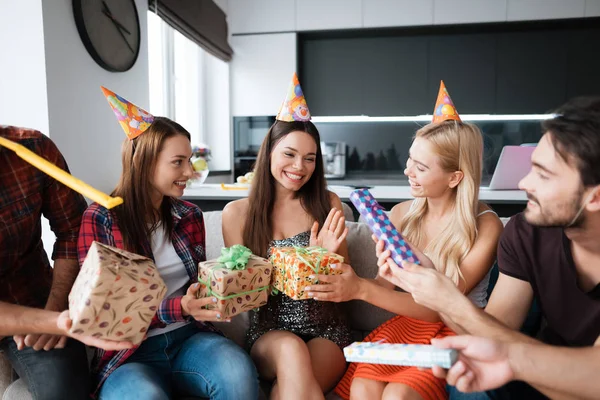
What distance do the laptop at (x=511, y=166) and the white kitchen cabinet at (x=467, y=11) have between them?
227cm

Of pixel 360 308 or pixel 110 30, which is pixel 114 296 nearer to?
pixel 360 308

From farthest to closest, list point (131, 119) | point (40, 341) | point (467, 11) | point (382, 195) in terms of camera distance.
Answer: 1. point (467, 11)
2. point (382, 195)
3. point (131, 119)
4. point (40, 341)

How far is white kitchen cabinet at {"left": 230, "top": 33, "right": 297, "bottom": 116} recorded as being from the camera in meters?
4.61

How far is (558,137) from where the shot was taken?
0.97 m

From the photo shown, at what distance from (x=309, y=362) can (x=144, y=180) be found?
Answer: 732 mm

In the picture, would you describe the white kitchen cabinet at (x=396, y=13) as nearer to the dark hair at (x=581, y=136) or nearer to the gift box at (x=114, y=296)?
the dark hair at (x=581, y=136)

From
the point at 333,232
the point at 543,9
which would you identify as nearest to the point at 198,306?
the point at 333,232

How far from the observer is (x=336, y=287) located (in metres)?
1.23

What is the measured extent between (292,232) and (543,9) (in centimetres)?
388

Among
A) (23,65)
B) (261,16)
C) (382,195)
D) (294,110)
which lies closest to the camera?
(294,110)

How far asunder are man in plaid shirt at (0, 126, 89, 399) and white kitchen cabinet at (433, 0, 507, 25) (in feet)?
13.0

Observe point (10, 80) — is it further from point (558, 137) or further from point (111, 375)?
point (558, 137)

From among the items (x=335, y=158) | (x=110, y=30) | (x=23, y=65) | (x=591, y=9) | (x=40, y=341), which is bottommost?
(x=40, y=341)

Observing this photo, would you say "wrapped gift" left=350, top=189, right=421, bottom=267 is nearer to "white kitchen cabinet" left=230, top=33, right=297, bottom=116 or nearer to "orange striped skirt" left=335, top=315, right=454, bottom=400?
"orange striped skirt" left=335, top=315, right=454, bottom=400
